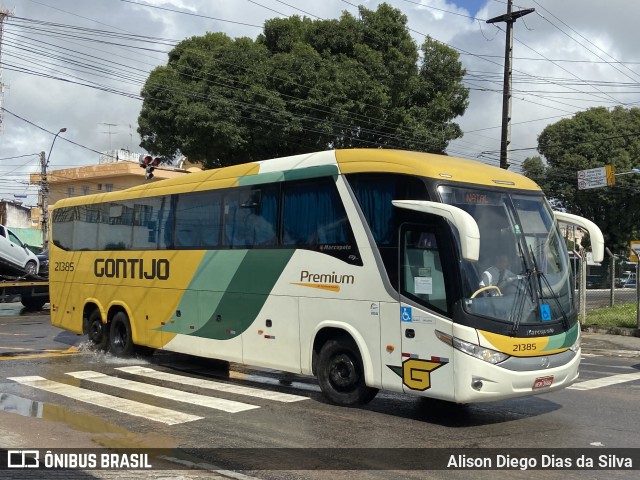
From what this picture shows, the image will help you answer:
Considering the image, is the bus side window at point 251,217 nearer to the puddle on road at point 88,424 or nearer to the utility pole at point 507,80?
the puddle on road at point 88,424

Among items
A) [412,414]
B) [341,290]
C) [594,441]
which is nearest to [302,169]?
[341,290]

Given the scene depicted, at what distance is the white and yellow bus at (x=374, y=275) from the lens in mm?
7773

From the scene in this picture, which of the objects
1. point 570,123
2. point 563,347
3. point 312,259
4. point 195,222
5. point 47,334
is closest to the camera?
point 563,347

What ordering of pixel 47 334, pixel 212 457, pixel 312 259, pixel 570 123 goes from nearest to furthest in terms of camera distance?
pixel 212 457, pixel 312 259, pixel 47 334, pixel 570 123

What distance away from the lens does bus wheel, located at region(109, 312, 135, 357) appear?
13789 millimetres

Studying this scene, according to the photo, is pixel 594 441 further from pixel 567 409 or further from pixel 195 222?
pixel 195 222

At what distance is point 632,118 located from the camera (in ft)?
165

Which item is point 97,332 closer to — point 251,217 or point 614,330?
point 251,217

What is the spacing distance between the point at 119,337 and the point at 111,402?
4.72 metres

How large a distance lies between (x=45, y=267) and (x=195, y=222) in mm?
18541

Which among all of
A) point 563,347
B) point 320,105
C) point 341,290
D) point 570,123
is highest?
point 570,123

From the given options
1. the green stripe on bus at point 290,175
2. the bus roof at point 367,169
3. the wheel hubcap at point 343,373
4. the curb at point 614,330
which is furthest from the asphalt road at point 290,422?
the curb at point 614,330

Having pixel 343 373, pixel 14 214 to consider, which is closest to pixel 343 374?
pixel 343 373

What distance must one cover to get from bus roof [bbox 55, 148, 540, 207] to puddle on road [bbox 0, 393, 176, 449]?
4.15m
